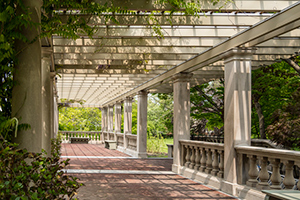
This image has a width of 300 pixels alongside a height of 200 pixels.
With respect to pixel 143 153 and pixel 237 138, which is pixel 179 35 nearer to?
pixel 237 138

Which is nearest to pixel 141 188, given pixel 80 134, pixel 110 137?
pixel 110 137

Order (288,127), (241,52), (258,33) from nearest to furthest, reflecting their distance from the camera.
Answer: (258,33), (241,52), (288,127)

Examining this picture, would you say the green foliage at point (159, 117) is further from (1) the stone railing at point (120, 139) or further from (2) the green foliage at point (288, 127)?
(2) the green foliage at point (288, 127)

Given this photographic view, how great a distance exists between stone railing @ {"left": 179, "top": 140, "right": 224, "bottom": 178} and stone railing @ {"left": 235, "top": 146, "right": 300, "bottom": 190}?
3.67 ft

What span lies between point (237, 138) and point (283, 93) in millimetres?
7213

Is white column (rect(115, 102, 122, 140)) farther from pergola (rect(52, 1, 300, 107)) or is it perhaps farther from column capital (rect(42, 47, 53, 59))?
column capital (rect(42, 47, 53, 59))

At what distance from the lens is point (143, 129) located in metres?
18.5

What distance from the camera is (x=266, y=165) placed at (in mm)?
7301

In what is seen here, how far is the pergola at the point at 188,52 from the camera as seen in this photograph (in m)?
6.88

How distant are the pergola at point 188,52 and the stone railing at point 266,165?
16 cm

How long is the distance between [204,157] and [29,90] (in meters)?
7.18

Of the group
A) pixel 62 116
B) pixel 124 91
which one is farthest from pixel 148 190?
pixel 62 116

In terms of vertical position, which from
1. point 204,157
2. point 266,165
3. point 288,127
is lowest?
point 204,157

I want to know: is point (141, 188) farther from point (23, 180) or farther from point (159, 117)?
point (159, 117)
